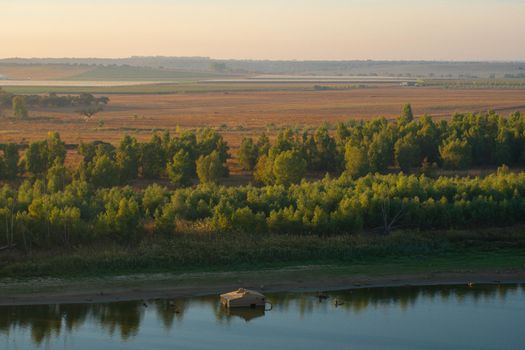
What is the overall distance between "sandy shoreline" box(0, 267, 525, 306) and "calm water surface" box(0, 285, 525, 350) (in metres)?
0.52

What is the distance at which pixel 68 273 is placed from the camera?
2623cm

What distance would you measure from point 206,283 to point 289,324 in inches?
161

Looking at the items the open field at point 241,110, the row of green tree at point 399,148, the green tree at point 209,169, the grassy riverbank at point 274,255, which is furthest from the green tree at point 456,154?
the open field at point 241,110

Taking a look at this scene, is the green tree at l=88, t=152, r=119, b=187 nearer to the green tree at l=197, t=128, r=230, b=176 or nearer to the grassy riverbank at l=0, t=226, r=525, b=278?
the green tree at l=197, t=128, r=230, b=176

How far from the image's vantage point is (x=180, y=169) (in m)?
39.6

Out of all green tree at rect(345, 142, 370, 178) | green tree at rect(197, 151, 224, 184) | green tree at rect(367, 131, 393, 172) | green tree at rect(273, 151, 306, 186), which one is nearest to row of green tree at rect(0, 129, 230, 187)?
green tree at rect(197, 151, 224, 184)

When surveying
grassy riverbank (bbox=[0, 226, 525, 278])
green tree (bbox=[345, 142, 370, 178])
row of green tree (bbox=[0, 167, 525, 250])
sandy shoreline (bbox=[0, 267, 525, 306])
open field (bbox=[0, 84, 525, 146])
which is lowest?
sandy shoreline (bbox=[0, 267, 525, 306])

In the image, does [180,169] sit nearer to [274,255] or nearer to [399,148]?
[399,148]

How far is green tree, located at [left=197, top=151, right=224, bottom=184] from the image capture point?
3924cm

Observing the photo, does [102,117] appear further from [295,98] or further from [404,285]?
[404,285]

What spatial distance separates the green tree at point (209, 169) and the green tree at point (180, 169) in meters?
0.51

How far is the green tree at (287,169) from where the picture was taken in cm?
3834

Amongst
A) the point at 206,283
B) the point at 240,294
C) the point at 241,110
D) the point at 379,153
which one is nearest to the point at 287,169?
the point at 379,153

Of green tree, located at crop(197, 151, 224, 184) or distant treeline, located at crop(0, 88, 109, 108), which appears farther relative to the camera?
A: distant treeline, located at crop(0, 88, 109, 108)
